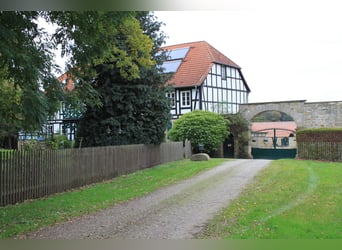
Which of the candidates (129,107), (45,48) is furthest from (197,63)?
(45,48)

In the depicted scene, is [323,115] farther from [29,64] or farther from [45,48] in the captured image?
[29,64]

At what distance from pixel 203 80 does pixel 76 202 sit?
14.8 meters

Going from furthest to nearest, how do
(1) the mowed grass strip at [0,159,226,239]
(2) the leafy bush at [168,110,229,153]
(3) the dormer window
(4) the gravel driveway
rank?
(3) the dormer window < (2) the leafy bush at [168,110,229,153] < (1) the mowed grass strip at [0,159,226,239] < (4) the gravel driveway

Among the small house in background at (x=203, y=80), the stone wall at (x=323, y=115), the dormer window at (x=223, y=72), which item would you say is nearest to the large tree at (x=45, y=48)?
the small house in background at (x=203, y=80)

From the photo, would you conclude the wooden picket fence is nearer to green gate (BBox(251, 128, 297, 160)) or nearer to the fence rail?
the fence rail

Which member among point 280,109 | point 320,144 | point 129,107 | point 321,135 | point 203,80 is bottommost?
point 320,144

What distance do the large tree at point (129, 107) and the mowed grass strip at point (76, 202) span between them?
2.01m

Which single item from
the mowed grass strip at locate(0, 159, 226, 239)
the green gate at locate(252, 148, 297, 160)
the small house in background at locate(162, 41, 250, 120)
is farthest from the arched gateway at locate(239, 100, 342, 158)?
the mowed grass strip at locate(0, 159, 226, 239)

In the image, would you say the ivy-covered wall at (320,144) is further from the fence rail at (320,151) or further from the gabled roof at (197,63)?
the gabled roof at (197,63)

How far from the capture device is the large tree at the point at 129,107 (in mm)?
11875

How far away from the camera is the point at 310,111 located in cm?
1805

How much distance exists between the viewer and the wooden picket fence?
22.1ft

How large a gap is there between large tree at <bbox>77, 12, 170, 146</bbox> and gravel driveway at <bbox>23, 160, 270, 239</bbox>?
4124 mm
